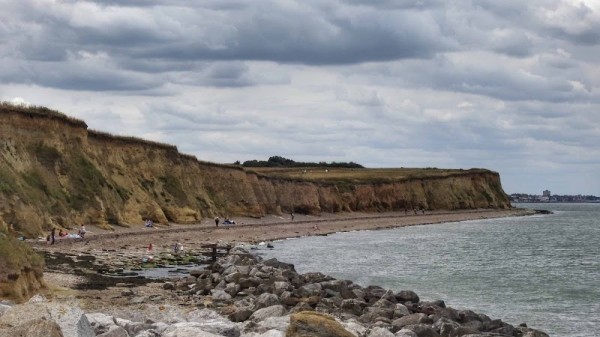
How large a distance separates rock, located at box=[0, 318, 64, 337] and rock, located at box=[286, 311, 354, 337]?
3.73 metres

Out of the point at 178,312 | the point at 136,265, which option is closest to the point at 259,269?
the point at 136,265

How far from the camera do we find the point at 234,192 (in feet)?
282

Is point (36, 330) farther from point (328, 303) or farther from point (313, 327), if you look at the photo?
point (328, 303)

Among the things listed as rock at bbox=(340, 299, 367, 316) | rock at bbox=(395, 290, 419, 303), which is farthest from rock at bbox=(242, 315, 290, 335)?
rock at bbox=(395, 290, 419, 303)

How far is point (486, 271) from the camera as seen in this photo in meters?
40.8

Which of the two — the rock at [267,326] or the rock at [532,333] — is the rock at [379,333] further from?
the rock at [532,333]

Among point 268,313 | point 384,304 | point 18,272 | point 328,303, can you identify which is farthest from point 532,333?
point 18,272

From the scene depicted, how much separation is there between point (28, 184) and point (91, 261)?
1554 cm

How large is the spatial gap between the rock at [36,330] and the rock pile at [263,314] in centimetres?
1

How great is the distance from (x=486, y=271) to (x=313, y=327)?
1205 inches

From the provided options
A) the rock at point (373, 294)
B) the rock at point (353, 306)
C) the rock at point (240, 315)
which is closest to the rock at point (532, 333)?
the rock at point (353, 306)

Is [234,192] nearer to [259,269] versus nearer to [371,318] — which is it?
[259,269]

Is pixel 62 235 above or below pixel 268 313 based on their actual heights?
above

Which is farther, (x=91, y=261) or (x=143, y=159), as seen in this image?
(x=143, y=159)
